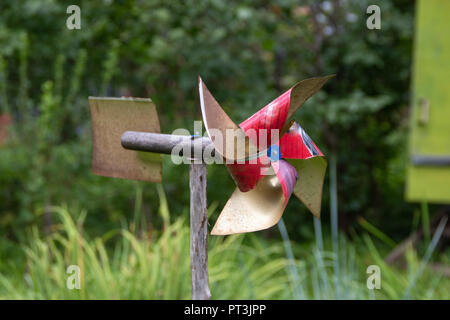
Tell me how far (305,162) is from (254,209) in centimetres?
20

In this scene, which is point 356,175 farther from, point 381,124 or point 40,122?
point 40,122

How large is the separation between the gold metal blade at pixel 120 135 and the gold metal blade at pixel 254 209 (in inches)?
9.5

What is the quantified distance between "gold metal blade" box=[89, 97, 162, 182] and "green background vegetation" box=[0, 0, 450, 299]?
4.39 feet

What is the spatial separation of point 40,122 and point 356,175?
8.42 ft

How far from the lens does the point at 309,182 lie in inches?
40.9

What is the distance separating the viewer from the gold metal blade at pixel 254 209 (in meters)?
0.89
